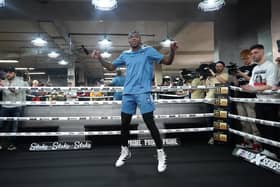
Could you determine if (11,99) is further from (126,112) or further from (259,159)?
(259,159)

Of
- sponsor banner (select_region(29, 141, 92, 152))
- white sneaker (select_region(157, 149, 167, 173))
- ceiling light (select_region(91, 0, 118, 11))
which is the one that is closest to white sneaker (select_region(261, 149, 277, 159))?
white sneaker (select_region(157, 149, 167, 173))

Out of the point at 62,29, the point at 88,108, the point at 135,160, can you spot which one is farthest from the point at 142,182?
the point at 62,29

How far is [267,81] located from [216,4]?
239 cm

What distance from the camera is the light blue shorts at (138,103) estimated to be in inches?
95.3

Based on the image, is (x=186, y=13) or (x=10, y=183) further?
(x=186, y=13)

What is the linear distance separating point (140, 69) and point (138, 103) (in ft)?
1.10

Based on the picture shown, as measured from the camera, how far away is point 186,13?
5.93 m

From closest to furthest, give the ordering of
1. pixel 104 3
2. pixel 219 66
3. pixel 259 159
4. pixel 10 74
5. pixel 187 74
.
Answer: pixel 259 159 → pixel 10 74 → pixel 219 66 → pixel 104 3 → pixel 187 74

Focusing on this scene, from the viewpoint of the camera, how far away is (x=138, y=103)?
2459 millimetres

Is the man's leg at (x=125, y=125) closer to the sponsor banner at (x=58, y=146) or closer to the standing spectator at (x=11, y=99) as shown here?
the sponsor banner at (x=58, y=146)

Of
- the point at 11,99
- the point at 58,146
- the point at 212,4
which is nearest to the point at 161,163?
the point at 58,146

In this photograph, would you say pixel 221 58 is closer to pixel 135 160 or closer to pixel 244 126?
pixel 244 126

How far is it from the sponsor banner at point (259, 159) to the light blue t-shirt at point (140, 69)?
1318 mm

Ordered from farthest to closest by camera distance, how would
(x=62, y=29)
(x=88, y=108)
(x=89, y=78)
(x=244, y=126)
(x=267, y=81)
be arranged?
(x=89, y=78) < (x=62, y=29) < (x=88, y=108) < (x=244, y=126) < (x=267, y=81)
